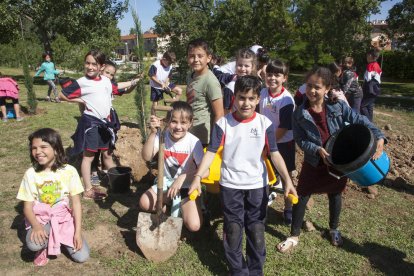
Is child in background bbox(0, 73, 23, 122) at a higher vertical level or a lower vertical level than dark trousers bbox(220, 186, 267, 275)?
higher

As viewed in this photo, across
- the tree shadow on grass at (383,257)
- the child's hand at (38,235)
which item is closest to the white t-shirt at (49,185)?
the child's hand at (38,235)

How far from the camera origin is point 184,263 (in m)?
3.00

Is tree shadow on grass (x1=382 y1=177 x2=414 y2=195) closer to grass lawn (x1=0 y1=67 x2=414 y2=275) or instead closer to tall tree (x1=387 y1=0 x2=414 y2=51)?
grass lawn (x1=0 y1=67 x2=414 y2=275)

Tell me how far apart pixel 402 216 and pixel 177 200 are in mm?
2584

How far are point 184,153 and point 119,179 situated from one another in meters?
1.34

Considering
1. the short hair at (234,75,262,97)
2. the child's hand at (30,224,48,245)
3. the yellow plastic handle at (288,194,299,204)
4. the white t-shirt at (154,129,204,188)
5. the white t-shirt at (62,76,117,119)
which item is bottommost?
the child's hand at (30,224,48,245)

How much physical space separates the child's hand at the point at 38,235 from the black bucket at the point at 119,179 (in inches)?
53.3

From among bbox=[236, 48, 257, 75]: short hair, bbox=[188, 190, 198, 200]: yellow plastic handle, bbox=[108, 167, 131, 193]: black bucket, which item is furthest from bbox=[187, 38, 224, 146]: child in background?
bbox=[108, 167, 131, 193]: black bucket

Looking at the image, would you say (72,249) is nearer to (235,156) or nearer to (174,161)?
(174,161)

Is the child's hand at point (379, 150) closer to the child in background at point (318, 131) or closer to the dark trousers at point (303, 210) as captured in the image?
the child in background at point (318, 131)

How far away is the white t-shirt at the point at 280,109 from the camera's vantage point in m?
3.33

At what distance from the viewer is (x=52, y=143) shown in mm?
2797

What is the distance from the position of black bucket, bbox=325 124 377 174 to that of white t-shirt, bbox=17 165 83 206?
2.14 m

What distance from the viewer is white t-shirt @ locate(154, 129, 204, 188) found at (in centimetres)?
314
